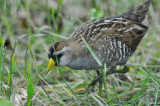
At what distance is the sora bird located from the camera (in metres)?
3.28

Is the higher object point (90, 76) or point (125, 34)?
point (125, 34)

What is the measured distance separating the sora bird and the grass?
217 mm

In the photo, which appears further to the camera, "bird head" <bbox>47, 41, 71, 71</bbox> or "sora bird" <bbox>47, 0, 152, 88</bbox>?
"sora bird" <bbox>47, 0, 152, 88</bbox>

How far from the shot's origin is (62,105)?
10.4ft

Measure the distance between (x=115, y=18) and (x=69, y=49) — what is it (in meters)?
0.96

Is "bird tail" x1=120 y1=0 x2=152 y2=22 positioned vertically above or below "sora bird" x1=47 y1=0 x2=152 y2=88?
above

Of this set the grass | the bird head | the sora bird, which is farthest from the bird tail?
the bird head

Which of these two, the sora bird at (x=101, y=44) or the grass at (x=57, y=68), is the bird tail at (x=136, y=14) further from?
the grass at (x=57, y=68)

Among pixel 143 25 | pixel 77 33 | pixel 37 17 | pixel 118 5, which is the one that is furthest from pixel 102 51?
pixel 37 17

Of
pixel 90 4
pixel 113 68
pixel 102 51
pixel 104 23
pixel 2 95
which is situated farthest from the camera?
pixel 90 4

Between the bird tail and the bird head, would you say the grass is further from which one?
the bird tail

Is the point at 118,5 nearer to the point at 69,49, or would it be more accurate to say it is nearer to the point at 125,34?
the point at 125,34

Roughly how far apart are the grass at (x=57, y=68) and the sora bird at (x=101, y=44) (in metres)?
0.22

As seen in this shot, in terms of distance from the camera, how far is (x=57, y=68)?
432 centimetres
